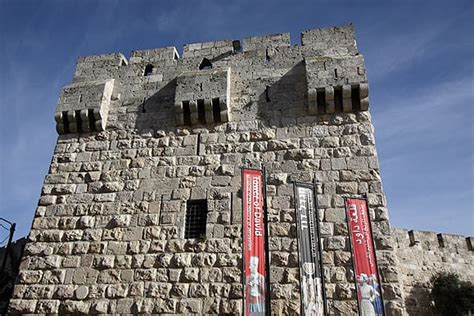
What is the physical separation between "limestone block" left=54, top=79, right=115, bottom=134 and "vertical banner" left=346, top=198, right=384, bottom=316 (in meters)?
5.33

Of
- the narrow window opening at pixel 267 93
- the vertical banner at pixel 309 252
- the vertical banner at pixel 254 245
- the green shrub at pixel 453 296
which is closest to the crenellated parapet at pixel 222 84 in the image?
the narrow window opening at pixel 267 93

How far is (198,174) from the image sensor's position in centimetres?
681

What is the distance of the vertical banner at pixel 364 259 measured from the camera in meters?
5.20

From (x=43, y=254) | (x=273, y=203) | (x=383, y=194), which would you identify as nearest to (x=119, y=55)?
(x=43, y=254)

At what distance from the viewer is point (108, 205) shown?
678 cm

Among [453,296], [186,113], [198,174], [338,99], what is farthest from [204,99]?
[453,296]

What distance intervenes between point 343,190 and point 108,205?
4.25 meters

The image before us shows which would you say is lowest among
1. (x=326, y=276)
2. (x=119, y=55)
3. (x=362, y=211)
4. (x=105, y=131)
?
(x=326, y=276)

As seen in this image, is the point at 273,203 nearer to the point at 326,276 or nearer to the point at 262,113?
the point at 326,276

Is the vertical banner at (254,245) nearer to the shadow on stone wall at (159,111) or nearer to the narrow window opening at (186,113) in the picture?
the narrow window opening at (186,113)

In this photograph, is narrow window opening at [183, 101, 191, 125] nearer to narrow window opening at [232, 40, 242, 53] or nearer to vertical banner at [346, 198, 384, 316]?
narrow window opening at [232, 40, 242, 53]

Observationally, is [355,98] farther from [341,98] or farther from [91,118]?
[91,118]

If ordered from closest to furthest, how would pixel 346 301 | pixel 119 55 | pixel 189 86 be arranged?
pixel 346 301, pixel 189 86, pixel 119 55

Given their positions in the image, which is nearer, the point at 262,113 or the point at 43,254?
the point at 43,254
